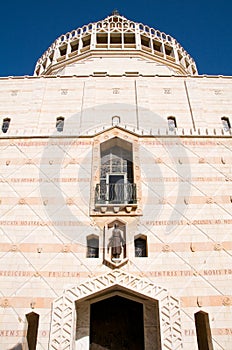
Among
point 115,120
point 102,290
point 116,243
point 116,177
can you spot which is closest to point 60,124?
point 115,120

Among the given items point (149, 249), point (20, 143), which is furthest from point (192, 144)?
point (20, 143)

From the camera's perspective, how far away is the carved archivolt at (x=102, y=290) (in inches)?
375

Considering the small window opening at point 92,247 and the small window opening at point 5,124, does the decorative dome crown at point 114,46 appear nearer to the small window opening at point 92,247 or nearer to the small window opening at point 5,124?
the small window opening at point 5,124

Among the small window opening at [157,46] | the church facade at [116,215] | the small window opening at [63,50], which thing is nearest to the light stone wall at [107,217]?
the church facade at [116,215]

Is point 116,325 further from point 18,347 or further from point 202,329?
point 18,347

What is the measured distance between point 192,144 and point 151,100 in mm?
3722

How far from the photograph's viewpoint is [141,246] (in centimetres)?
1163

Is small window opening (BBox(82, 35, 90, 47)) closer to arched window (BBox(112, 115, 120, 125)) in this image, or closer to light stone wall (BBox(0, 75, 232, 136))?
light stone wall (BBox(0, 75, 232, 136))

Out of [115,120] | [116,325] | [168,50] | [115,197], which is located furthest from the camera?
[168,50]

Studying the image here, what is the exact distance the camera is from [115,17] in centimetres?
2527

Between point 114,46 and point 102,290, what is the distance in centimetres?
1681

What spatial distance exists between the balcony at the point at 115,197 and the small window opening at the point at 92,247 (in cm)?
101

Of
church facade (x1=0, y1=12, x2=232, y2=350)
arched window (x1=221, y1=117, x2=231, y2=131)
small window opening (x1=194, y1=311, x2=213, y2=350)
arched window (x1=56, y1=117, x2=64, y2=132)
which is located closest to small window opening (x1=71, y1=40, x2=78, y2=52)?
church facade (x1=0, y1=12, x2=232, y2=350)

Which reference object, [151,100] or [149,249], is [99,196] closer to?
[149,249]
